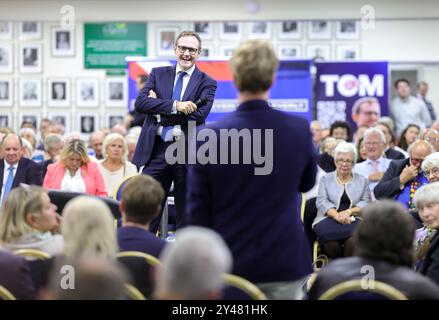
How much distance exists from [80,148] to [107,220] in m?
4.06

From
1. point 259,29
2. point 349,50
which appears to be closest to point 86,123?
point 259,29

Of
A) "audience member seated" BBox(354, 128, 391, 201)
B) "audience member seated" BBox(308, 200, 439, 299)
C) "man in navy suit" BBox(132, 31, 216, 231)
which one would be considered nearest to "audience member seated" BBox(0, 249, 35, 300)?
"audience member seated" BBox(308, 200, 439, 299)

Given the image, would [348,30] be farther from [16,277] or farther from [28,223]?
[16,277]

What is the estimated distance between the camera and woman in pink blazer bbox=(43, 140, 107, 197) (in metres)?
7.23

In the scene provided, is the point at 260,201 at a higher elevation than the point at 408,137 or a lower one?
lower

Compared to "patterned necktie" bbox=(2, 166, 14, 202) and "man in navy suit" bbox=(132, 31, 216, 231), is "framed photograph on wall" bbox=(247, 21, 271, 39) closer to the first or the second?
"patterned necktie" bbox=(2, 166, 14, 202)

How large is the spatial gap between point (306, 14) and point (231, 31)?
2.15 m

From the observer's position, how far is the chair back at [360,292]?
2.88m

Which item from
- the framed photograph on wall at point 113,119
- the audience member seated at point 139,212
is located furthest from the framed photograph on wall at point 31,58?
the audience member seated at point 139,212

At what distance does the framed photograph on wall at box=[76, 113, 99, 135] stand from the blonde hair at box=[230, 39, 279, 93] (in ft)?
38.7

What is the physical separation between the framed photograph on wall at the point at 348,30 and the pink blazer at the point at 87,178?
8.22 metres

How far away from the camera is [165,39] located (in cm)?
1462

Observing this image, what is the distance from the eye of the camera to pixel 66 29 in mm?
14742

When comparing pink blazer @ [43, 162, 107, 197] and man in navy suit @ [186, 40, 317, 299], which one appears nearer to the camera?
man in navy suit @ [186, 40, 317, 299]
